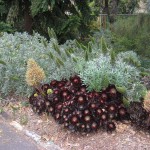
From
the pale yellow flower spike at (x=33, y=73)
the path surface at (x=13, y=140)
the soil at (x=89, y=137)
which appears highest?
the pale yellow flower spike at (x=33, y=73)

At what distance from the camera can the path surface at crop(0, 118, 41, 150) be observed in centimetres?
506

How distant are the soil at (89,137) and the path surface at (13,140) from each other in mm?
186

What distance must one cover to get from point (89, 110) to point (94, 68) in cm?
66

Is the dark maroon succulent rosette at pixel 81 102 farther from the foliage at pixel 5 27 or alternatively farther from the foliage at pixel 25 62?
the foliage at pixel 5 27

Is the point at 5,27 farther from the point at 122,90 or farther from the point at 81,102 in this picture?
the point at 122,90

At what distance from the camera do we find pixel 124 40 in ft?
26.5

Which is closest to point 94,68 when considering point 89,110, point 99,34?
point 89,110

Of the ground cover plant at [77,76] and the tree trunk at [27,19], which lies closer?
the ground cover plant at [77,76]

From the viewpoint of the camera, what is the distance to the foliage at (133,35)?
8.04m

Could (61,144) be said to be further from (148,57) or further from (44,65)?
(148,57)

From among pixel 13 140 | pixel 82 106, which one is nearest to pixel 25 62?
pixel 13 140

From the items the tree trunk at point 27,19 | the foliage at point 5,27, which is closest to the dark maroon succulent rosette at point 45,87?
the foliage at point 5,27

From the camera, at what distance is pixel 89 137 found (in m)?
5.05

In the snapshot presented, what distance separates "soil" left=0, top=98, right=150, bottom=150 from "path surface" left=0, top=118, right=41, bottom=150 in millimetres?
186
